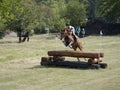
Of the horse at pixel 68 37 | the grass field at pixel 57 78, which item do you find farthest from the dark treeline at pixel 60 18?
the horse at pixel 68 37

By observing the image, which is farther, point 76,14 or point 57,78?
point 76,14

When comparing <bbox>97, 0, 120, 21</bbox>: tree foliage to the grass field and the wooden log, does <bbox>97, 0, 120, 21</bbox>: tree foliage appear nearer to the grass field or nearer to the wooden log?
the grass field

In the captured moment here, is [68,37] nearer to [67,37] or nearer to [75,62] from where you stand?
[67,37]

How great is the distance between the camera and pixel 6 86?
15.1 metres

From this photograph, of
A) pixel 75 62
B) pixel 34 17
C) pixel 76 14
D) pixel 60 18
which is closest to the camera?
pixel 75 62

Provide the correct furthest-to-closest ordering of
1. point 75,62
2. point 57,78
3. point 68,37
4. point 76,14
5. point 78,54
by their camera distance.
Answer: point 76,14, point 68,37, point 75,62, point 78,54, point 57,78

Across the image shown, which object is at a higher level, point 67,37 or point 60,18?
point 60,18

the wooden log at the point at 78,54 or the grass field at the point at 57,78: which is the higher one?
the wooden log at the point at 78,54

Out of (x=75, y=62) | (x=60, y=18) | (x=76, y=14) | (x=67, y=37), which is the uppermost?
(x=76, y=14)

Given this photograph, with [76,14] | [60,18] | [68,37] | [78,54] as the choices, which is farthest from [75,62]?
[76,14]

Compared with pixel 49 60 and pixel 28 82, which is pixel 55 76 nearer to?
pixel 28 82

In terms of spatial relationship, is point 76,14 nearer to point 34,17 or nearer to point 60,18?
point 60,18

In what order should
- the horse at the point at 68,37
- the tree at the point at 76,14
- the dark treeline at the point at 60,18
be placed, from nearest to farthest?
the horse at the point at 68,37
the dark treeline at the point at 60,18
the tree at the point at 76,14

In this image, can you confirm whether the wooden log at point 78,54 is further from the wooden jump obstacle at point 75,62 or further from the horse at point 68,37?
the horse at point 68,37
